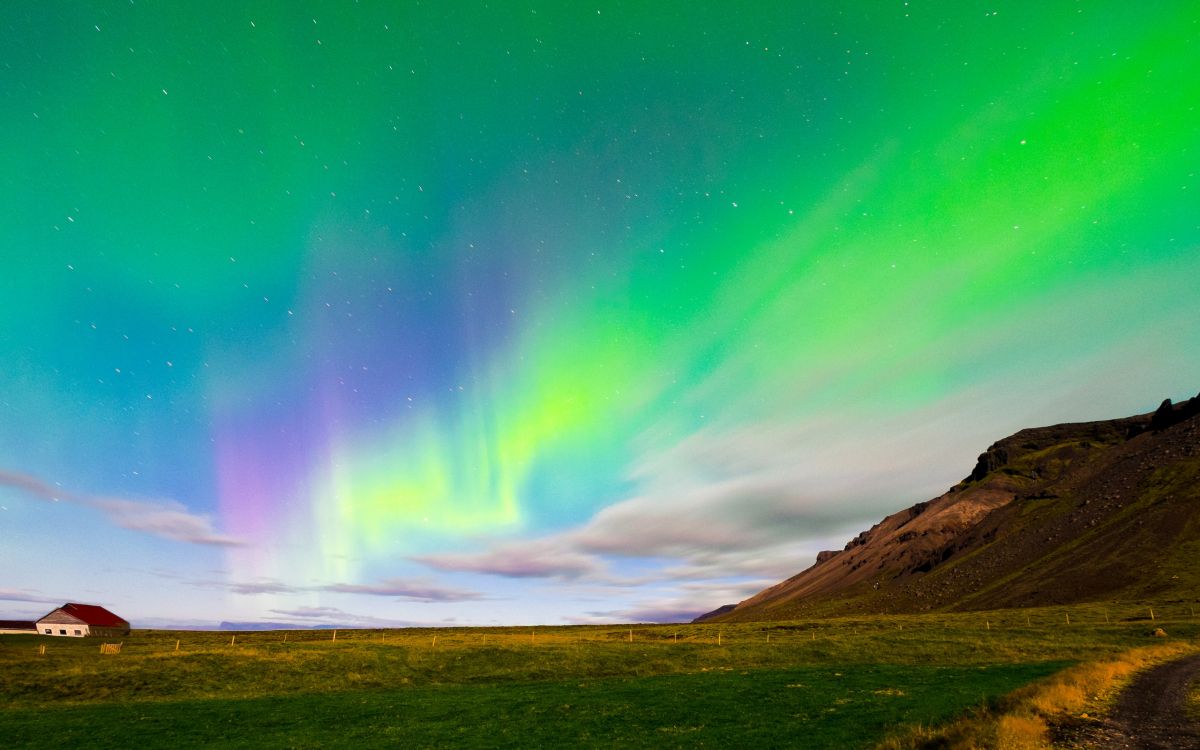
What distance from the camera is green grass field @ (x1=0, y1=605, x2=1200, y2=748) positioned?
33.9 m

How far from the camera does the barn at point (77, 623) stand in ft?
465

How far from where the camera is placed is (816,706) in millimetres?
37281

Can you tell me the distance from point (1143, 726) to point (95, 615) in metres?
214

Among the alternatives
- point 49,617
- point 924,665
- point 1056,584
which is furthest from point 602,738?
point 1056,584

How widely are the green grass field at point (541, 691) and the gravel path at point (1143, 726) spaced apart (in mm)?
7256

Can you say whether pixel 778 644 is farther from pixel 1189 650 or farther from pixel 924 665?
pixel 1189 650

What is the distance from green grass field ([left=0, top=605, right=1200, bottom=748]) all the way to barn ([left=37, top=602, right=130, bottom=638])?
10485 cm

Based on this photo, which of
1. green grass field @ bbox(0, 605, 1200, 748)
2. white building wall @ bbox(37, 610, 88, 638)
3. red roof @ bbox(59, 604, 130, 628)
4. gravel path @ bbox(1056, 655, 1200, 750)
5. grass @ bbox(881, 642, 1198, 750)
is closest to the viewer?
gravel path @ bbox(1056, 655, 1200, 750)

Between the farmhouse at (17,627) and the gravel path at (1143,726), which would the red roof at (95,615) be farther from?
the gravel path at (1143,726)

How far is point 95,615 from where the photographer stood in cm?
15150

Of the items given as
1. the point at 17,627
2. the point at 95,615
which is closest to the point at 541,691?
the point at 95,615

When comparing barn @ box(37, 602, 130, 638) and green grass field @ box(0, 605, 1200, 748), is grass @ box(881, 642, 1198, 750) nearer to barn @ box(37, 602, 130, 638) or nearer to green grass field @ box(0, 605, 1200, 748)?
green grass field @ box(0, 605, 1200, 748)

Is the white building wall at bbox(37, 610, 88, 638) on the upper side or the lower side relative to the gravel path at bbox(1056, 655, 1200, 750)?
lower

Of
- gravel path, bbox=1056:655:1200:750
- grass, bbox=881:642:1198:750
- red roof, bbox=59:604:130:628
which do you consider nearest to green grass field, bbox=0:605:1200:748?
grass, bbox=881:642:1198:750
